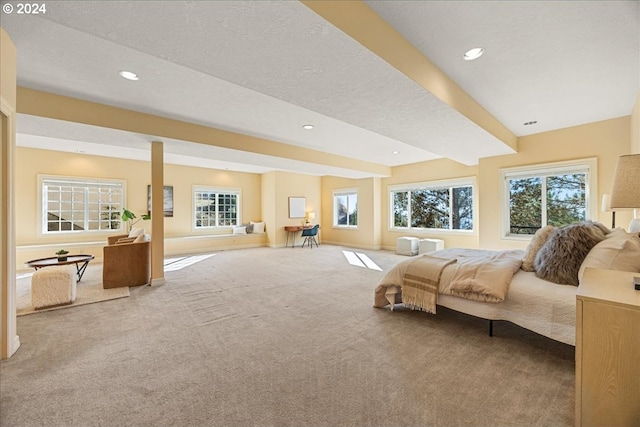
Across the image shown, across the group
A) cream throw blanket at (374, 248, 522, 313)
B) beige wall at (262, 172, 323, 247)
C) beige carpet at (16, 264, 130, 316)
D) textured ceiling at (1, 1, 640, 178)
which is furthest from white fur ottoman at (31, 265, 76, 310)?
beige wall at (262, 172, 323, 247)

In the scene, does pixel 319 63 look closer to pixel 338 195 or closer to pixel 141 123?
pixel 141 123

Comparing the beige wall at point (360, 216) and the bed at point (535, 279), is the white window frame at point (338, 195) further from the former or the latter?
the bed at point (535, 279)

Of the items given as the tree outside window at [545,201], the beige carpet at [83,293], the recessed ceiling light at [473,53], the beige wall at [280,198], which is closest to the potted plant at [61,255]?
the beige carpet at [83,293]

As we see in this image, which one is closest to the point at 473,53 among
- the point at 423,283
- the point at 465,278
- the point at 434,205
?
the point at 465,278

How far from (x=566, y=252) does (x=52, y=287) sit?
17.9 feet

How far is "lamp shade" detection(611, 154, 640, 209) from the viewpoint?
1421 millimetres

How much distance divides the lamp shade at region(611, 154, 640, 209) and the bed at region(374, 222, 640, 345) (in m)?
0.79

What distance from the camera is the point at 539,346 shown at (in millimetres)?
2309

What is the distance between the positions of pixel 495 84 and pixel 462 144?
147 centimetres

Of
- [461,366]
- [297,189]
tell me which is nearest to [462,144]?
[461,366]

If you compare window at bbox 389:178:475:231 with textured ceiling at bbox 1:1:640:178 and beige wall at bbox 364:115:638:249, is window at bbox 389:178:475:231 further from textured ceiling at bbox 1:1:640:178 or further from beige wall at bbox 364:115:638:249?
textured ceiling at bbox 1:1:640:178

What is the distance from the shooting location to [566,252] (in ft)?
7.50

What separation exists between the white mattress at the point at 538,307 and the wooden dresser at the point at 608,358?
2.48 ft

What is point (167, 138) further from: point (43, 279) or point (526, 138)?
point (526, 138)
